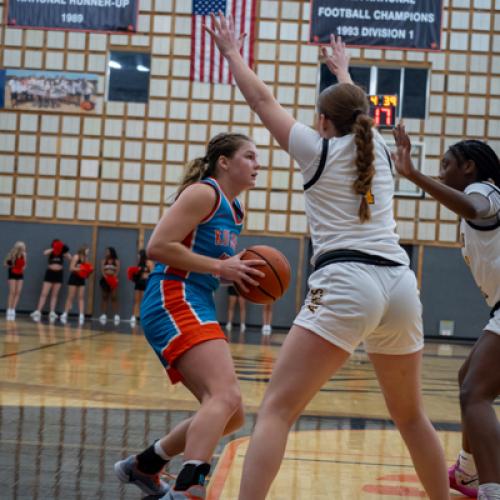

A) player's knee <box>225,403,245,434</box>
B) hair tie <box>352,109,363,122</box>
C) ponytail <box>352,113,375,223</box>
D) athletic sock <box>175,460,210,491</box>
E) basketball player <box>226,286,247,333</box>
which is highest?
hair tie <box>352,109,363,122</box>

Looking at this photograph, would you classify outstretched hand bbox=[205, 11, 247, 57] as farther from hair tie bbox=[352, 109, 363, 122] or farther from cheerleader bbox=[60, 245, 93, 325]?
cheerleader bbox=[60, 245, 93, 325]

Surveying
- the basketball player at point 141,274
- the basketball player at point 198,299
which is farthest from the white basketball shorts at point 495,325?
the basketball player at point 141,274

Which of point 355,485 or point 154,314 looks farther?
point 355,485

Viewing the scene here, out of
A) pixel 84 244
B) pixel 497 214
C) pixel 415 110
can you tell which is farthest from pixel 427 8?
pixel 497 214

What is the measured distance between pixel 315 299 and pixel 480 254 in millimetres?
1143

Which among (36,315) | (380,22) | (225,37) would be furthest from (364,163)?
(36,315)

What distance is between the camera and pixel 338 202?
140 inches

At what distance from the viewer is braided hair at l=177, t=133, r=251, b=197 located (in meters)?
4.39

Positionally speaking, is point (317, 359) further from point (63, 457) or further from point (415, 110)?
point (415, 110)

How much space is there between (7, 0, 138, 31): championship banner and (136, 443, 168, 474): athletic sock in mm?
13254

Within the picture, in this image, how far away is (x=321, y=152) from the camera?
11.6 feet

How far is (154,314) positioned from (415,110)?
18.7 metres

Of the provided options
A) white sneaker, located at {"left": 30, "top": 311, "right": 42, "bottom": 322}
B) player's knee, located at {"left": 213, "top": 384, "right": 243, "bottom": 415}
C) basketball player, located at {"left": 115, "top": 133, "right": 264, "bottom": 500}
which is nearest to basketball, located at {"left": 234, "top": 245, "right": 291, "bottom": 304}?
basketball player, located at {"left": 115, "top": 133, "right": 264, "bottom": 500}

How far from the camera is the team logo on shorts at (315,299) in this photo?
348 cm
